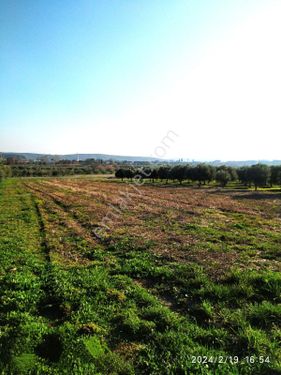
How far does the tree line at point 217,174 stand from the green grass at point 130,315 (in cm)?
6846

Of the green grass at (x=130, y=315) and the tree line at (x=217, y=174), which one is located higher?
the tree line at (x=217, y=174)

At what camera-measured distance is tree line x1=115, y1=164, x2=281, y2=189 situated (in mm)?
74688

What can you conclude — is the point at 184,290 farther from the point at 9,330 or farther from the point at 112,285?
the point at 9,330

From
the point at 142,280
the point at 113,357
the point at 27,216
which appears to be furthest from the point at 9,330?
the point at 27,216

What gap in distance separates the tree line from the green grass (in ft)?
225

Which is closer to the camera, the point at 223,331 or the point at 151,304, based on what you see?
the point at 223,331

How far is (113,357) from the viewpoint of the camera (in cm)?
539

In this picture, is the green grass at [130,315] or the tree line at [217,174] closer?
the green grass at [130,315]

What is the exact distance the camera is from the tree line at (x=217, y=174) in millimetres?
74688

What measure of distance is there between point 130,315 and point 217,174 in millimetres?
83171

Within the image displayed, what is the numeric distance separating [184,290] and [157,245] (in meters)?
5.38

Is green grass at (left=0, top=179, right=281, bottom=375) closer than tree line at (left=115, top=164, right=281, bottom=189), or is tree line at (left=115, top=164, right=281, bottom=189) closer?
green grass at (left=0, top=179, right=281, bottom=375)

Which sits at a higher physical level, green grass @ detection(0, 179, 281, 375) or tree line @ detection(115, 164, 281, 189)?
tree line @ detection(115, 164, 281, 189)

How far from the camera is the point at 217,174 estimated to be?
86.0 meters
